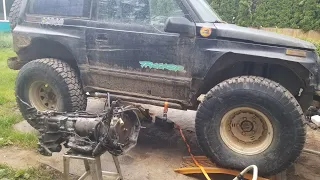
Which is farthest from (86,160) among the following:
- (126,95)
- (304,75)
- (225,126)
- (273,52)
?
(304,75)

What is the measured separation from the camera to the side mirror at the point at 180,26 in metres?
3.68

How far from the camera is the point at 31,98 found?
15.9 ft

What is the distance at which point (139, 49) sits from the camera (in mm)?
4051

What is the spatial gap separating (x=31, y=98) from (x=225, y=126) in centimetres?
293

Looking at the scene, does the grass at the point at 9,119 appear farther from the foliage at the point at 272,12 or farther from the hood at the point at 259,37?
the foliage at the point at 272,12

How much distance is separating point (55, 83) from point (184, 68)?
→ 1.86m

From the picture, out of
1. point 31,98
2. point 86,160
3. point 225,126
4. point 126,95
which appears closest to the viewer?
point 86,160

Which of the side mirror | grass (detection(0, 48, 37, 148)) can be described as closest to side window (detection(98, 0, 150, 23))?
the side mirror

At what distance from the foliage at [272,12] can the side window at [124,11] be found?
25.1 feet

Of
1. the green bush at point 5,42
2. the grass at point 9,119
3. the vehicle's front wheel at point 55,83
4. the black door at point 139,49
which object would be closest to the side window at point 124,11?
the black door at point 139,49

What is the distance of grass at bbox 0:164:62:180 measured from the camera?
3459mm

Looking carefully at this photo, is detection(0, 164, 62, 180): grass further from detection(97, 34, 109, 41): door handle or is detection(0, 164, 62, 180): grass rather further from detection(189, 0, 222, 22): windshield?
detection(189, 0, 222, 22): windshield

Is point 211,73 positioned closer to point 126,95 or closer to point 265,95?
point 265,95

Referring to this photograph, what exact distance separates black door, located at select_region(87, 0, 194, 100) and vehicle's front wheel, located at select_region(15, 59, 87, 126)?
39 centimetres
